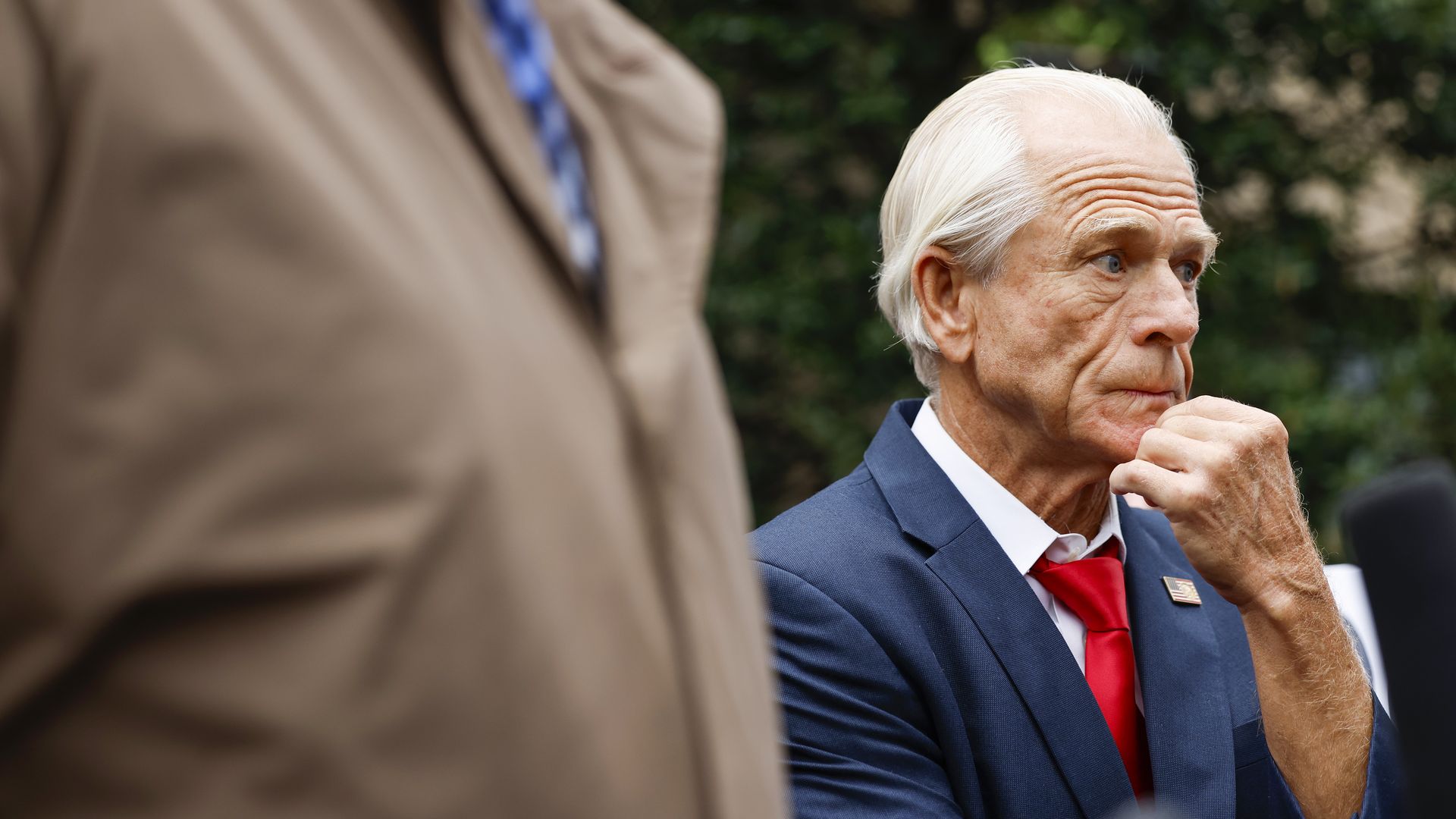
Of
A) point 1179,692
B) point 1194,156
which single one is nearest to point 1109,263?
point 1179,692

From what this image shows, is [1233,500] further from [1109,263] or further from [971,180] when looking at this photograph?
[971,180]

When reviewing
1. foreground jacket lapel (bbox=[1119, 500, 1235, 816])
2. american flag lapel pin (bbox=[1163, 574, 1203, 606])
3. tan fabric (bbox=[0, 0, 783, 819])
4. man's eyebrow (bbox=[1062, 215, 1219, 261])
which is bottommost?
american flag lapel pin (bbox=[1163, 574, 1203, 606])

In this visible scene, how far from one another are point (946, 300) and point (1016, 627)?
696mm

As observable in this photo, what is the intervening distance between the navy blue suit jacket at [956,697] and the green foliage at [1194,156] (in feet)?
9.18

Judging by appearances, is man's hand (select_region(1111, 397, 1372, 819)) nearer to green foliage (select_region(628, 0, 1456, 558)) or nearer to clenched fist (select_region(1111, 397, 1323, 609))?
clenched fist (select_region(1111, 397, 1323, 609))

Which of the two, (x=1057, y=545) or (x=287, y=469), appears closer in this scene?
(x=287, y=469)

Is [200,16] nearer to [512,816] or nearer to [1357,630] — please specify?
[512,816]

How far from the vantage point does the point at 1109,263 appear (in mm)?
2621

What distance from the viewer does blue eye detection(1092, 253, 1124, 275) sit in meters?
2.61

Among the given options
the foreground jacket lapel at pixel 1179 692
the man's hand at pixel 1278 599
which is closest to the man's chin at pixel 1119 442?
the man's hand at pixel 1278 599

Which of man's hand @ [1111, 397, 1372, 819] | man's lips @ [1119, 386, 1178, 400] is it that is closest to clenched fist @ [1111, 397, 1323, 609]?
man's hand @ [1111, 397, 1372, 819]

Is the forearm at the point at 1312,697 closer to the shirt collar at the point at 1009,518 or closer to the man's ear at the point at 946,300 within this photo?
the shirt collar at the point at 1009,518

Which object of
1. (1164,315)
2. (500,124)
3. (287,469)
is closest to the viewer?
(287,469)

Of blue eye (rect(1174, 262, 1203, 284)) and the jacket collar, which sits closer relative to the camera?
the jacket collar
